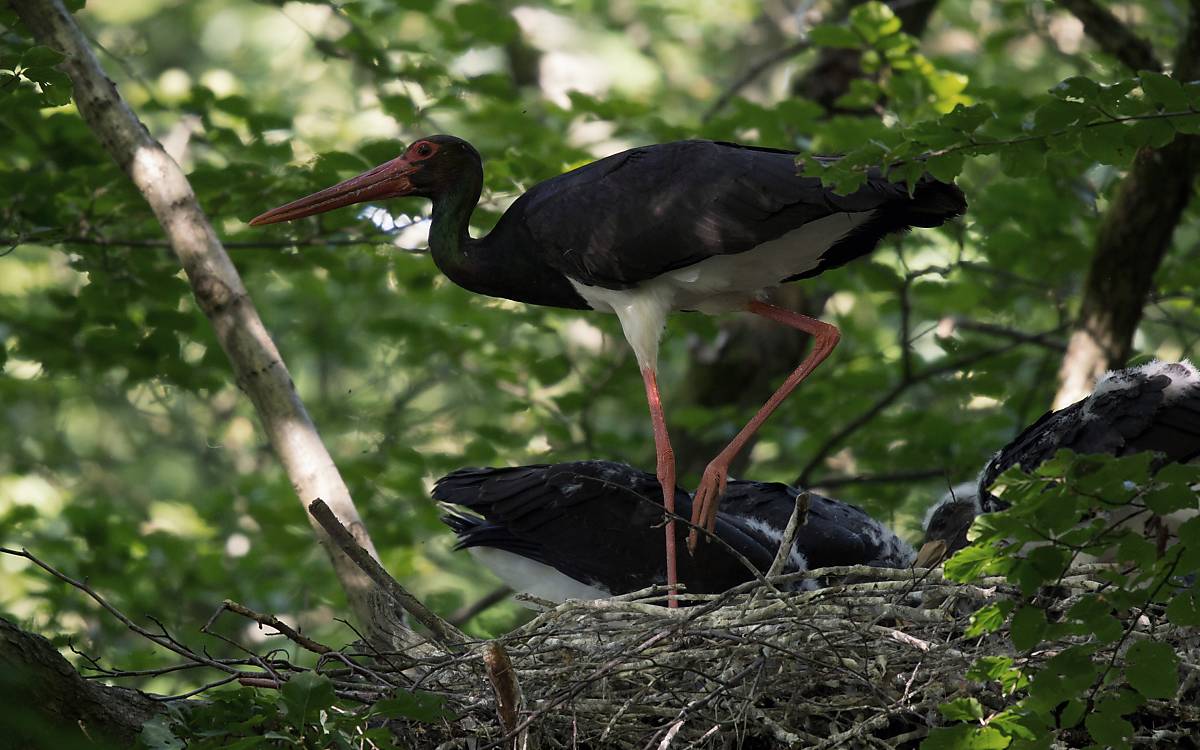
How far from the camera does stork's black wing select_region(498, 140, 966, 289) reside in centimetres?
513

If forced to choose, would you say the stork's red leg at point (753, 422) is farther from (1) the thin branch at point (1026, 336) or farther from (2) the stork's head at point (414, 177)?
(1) the thin branch at point (1026, 336)

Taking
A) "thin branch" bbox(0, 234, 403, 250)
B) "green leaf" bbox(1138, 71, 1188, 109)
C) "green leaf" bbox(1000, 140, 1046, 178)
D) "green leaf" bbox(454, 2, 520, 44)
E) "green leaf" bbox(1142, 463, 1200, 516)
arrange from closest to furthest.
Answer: "green leaf" bbox(1142, 463, 1200, 516) → "green leaf" bbox(1138, 71, 1188, 109) → "green leaf" bbox(1000, 140, 1046, 178) → "thin branch" bbox(0, 234, 403, 250) → "green leaf" bbox(454, 2, 520, 44)

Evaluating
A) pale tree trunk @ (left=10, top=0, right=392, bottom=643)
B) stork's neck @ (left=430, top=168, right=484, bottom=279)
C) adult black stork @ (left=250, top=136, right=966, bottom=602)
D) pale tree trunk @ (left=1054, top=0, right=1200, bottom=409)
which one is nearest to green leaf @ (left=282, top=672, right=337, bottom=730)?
pale tree trunk @ (left=10, top=0, right=392, bottom=643)

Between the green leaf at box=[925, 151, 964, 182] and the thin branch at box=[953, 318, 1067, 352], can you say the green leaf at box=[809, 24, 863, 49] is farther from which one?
the green leaf at box=[925, 151, 964, 182]

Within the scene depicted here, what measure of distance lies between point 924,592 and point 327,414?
288 inches

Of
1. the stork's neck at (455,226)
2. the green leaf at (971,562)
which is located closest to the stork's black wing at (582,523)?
the stork's neck at (455,226)

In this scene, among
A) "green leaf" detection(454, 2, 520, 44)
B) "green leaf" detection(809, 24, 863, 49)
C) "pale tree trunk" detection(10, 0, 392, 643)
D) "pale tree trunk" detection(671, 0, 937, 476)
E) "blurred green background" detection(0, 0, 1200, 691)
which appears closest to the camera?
"pale tree trunk" detection(10, 0, 392, 643)

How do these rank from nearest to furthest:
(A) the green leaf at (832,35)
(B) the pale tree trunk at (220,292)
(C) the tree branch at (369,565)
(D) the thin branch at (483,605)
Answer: (C) the tree branch at (369,565)
(B) the pale tree trunk at (220,292)
(A) the green leaf at (832,35)
(D) the thin branch at (483,605)

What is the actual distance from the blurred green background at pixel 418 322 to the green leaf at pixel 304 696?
1.64m

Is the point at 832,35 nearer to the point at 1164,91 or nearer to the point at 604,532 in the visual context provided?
the point at 604,532

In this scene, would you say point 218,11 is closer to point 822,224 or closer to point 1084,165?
point 1084,165

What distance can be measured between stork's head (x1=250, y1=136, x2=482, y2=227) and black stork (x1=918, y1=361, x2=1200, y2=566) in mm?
2494

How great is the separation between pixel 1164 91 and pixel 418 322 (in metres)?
6.28

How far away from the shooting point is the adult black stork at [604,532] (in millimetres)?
5828
